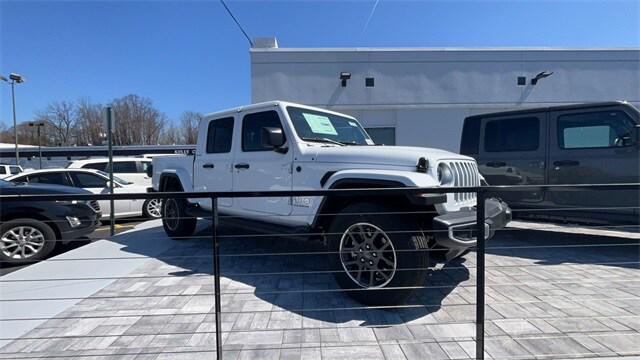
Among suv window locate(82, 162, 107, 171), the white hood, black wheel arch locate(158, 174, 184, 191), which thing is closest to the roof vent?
suv window locate(82, 162, 107, 171)

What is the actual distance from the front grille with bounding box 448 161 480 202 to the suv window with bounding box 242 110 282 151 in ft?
7.04

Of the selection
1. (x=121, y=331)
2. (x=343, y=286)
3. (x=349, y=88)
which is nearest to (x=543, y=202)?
(x=343, y=286)

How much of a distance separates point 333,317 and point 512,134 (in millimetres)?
4910

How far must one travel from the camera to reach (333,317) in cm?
301

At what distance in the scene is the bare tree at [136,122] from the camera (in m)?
67.2

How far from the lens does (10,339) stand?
8.66 feet

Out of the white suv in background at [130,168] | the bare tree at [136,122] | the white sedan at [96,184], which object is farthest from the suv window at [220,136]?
the bare tree at [136,122]

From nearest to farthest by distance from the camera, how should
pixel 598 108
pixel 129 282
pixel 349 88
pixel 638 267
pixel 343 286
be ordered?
pixel 343 286 < pixel 129 282 < pixel 638 267 < pixel 598 108 < pixel 349 88

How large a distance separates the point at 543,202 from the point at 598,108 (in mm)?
1644

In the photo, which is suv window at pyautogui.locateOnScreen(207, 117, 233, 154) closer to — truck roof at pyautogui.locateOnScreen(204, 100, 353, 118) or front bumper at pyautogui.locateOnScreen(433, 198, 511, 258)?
truck roof at pyautogui.locateOnScreen(204, 100, 353, 118)

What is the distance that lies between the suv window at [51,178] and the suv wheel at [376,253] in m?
7.52

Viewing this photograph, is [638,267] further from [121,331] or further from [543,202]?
[121,331]

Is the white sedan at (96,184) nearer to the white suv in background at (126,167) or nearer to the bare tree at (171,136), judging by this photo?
the white suv in background at (126,167)

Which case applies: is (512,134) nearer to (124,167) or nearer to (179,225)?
(179,225)
